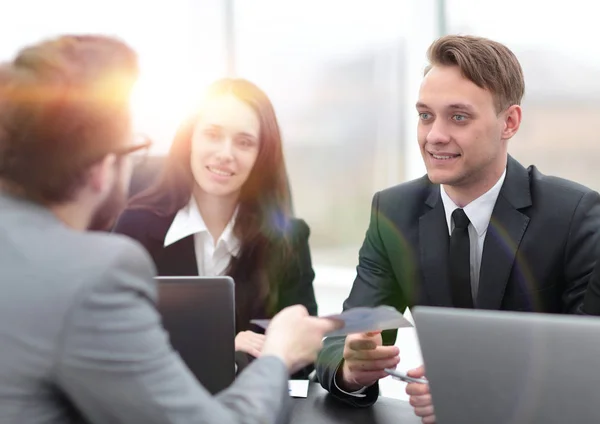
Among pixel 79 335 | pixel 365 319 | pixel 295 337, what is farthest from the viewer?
pixel 365 319

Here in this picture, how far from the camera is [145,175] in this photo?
2580 mm

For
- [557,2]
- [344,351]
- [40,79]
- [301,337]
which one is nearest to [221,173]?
[344,351]

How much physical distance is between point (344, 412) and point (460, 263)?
587 mm

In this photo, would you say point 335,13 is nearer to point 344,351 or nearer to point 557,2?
point 557,2

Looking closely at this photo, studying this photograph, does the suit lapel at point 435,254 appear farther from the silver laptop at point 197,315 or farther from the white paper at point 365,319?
the silver laptop at point 197,315

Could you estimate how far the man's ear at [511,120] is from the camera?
78.5 inches

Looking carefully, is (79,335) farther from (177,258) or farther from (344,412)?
(177,258)

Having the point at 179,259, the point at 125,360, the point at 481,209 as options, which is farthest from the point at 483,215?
the point at 125,360

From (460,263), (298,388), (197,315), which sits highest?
(197,315)

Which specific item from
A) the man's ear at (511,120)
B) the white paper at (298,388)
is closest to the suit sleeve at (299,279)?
the white paper at (298,388)

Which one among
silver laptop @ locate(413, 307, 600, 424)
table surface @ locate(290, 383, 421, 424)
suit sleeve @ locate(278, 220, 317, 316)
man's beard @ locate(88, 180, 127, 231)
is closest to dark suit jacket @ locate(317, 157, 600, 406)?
table surface @ locate(290, 383, 421, 424)

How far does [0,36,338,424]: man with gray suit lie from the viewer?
2.84 ft

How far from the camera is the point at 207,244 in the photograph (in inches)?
89.6

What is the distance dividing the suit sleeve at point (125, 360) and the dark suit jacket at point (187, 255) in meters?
1.23
